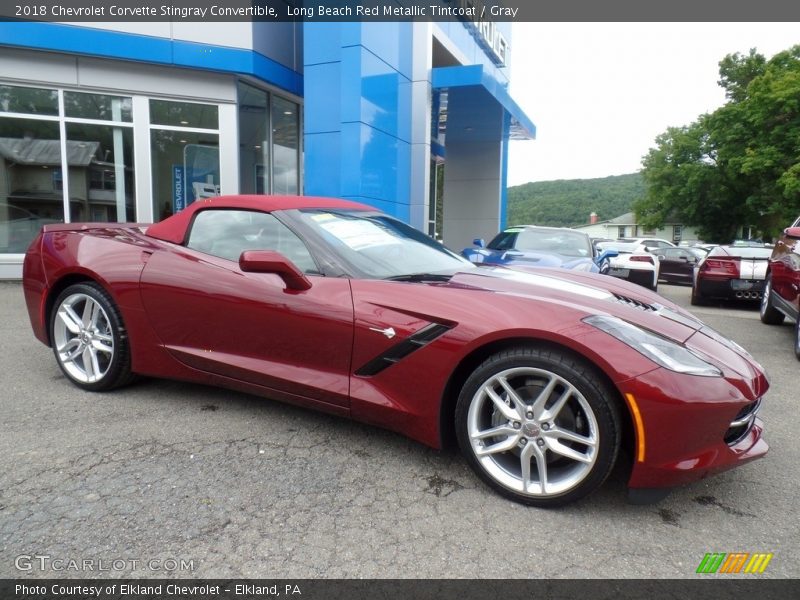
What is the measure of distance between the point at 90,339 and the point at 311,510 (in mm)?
2111

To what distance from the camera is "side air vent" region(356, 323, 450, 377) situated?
7.55 feet

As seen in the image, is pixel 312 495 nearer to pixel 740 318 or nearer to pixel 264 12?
pixel 740 318

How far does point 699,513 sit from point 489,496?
2.74 feet

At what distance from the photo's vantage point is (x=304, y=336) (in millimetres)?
2559

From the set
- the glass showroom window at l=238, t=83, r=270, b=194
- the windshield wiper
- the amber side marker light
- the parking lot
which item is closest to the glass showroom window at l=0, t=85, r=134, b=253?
the glass showroom window at l=238, t=83, r=270, b=194

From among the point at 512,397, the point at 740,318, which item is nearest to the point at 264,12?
the point at 740,318

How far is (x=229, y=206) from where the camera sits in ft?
10.2

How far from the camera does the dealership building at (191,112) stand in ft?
29.9

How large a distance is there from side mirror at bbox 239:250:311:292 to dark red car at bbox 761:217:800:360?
466cm

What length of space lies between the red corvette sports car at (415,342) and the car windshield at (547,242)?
14.1 ft

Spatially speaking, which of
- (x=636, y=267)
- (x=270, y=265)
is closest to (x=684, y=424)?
(x=270, y=265)

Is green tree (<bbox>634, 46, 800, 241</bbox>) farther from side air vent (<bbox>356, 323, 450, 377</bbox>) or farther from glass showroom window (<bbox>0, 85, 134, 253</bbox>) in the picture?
side air vent (<bbox>356, 323, 450, 377</bbox>)

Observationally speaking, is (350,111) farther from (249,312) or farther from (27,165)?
(249,312)

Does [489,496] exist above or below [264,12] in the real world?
below
